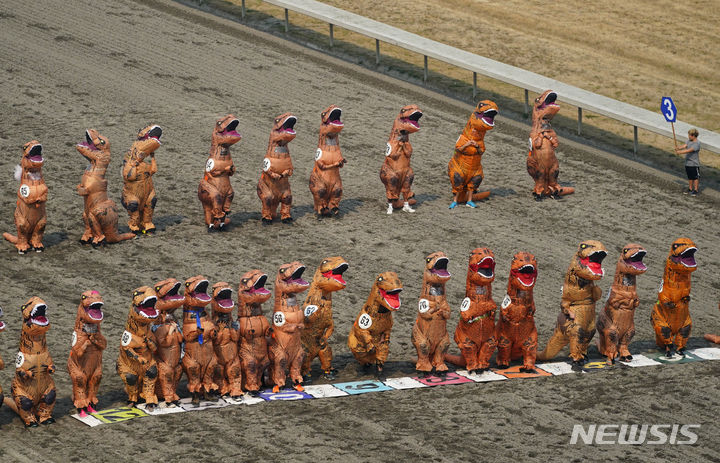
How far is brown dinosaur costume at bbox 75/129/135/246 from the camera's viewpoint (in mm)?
19734


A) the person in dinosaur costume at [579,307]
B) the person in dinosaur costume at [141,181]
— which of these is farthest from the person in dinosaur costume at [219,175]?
the person in dinosaur costume at [579,307]

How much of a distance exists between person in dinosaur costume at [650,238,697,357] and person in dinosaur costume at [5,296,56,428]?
26.1 feet

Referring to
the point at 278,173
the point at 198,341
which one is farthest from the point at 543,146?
the point at 198,341

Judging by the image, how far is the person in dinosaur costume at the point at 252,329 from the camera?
1566 cm

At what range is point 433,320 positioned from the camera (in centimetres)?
1628

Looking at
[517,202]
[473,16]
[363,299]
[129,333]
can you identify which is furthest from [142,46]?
[129,333]

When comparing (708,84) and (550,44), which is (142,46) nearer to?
(550,44)

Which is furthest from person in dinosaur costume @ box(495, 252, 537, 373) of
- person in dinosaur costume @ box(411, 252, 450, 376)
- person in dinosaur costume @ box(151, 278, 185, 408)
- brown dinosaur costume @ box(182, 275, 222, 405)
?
person in dinosaur costume @ box(151, 278, 185, 408)

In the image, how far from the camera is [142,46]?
28.3 metres

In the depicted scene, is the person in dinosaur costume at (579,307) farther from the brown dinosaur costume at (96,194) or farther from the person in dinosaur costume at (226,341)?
the brown dinosaur costume at (96,194)

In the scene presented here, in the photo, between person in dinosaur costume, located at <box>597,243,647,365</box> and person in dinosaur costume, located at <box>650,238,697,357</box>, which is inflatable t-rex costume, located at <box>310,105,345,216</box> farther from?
person in dinosaur costume, located at <box>650,238,697,357</box>

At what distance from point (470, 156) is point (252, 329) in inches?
288

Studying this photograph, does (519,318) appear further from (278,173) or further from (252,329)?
(278,173)

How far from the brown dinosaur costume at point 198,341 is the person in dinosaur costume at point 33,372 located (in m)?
1.63
